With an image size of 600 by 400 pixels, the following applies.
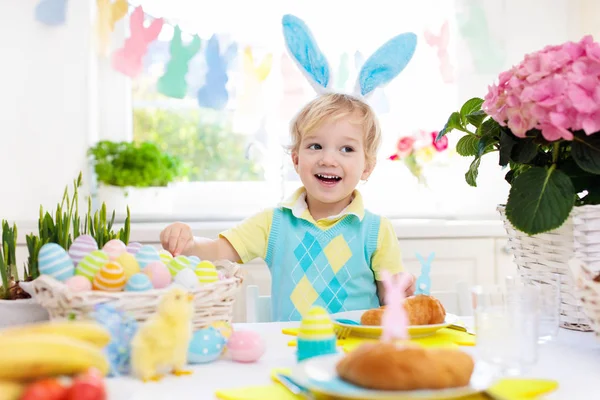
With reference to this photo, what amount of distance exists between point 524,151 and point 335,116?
0.53 meters

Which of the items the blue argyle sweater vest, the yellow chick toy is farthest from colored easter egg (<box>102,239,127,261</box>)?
the blue argyle sweater vest

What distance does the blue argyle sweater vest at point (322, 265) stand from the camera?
59.2 inches

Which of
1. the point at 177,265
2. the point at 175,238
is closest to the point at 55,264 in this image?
the point at 177,265

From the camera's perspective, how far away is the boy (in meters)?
1.51

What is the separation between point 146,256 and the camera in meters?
0.91

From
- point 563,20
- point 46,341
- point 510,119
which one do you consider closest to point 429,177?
point 563,20

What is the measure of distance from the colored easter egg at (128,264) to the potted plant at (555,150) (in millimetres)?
560

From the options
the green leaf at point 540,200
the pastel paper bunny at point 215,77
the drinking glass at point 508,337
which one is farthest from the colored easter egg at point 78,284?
the pastel paper bunny at point 215,77

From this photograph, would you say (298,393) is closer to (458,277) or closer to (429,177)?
(458,277)

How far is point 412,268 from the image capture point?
220 centimetres

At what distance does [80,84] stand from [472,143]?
1.57 metres

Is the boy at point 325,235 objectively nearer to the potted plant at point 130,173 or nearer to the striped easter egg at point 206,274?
the striped easter egg at point 206,274

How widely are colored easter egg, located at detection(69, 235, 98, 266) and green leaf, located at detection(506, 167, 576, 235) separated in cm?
61

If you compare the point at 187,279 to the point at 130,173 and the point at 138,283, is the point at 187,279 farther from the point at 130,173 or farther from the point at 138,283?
the point at 130,173
